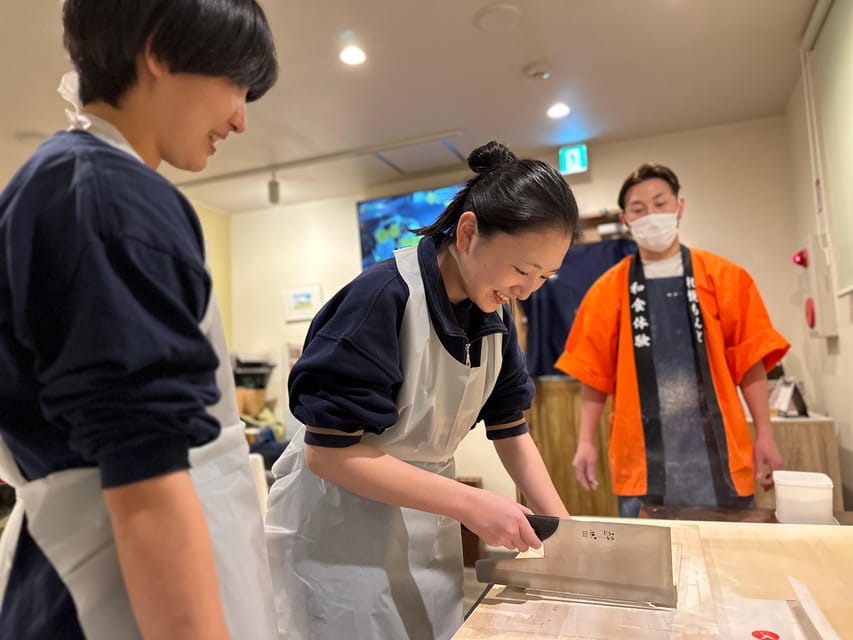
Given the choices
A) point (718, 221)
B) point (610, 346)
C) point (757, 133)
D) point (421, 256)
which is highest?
point (757, 133)

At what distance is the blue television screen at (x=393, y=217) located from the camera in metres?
4.03

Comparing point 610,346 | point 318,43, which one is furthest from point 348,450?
point 318,43

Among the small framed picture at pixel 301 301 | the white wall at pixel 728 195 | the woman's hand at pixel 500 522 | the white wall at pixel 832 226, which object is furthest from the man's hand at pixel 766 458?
the small framed picture at pixel 301 301

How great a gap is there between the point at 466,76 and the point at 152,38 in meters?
2.52

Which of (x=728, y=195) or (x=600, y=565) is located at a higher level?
(x=728, y=195)

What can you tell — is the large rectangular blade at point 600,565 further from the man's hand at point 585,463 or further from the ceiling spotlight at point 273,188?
the ceiling spotlight at point 273,188

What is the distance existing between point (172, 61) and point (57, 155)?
0.12 metres

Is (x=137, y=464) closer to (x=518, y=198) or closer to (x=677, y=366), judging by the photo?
(x=518, y=198)

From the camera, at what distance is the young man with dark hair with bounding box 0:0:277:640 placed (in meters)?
0.42

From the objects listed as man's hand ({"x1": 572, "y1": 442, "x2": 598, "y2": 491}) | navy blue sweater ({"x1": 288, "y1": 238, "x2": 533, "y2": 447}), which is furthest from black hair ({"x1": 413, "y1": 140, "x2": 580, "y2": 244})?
man's hand ({"x1": 572, "y1": 442, "x2": 598, "y2": 491})

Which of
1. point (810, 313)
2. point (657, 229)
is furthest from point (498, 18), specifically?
point (810, 313)

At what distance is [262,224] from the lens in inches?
187

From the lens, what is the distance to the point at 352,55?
257 centimetres

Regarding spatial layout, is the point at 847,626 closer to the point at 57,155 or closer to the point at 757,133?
the point at 57,155
